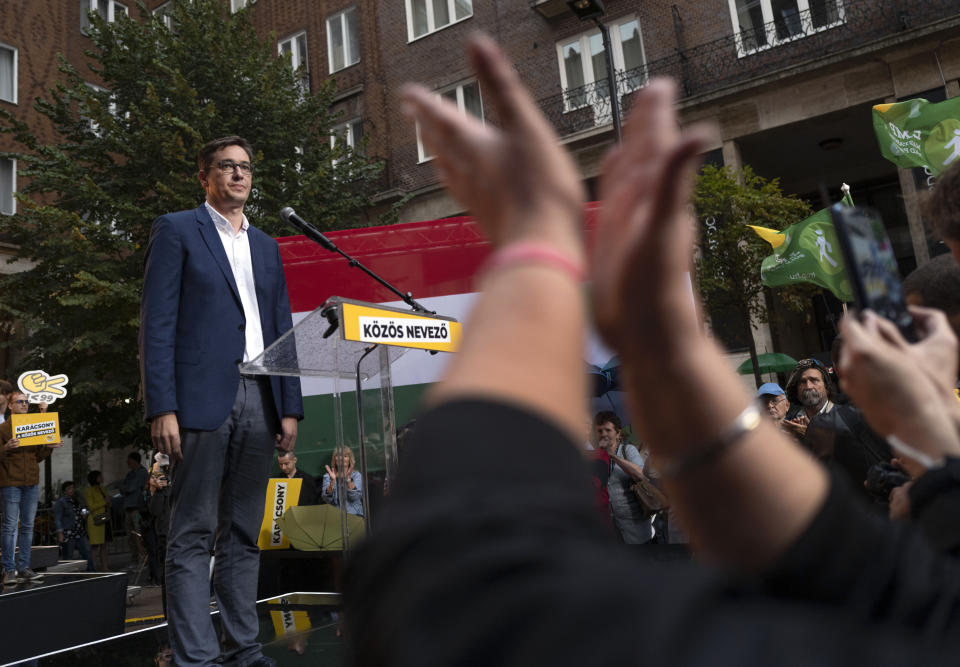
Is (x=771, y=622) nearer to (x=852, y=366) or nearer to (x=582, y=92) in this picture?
(x=852, y=366)

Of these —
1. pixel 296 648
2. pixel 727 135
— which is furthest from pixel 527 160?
pixel 727 135

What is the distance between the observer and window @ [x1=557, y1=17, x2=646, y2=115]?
738 inches

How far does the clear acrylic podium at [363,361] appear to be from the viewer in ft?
12.2

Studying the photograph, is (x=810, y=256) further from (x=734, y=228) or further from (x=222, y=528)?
(x=222, y=528)

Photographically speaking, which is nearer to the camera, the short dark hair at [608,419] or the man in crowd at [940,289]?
the man in crowd at [940,289]

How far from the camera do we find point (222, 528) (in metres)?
3.13

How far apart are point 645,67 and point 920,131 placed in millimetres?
11262

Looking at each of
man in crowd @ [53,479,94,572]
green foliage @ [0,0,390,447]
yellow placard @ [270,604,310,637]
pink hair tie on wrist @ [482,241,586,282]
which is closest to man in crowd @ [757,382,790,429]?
yellow placard @ [270,604,310,637]

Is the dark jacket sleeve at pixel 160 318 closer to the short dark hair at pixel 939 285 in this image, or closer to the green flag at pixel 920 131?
the short dark hair at pixel 939 285

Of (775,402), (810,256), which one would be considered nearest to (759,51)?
(810,256)

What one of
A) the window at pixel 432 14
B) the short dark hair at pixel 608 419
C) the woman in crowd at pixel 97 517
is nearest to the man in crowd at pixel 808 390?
the short dark hair at pixel 608 419

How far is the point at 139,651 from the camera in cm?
334

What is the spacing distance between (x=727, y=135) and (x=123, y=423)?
14303mm

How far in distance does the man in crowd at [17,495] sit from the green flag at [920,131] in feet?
31.4
